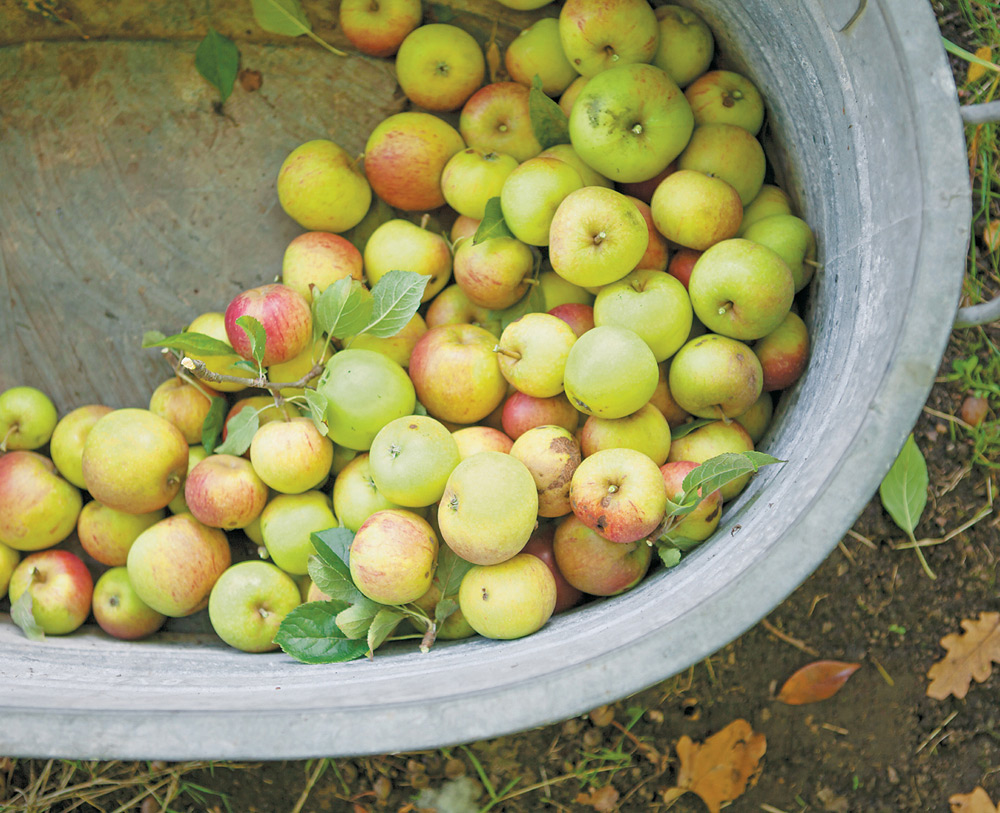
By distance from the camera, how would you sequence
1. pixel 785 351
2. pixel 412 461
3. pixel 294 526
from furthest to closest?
pixel 294 526 → pixel 785 351 → pixel 412 461

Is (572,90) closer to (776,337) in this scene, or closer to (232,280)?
(776,337)

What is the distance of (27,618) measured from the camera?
1943 mm

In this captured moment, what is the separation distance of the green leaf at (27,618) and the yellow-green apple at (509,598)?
3.71 feet

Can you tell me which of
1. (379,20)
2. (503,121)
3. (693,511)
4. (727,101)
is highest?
(727,101)

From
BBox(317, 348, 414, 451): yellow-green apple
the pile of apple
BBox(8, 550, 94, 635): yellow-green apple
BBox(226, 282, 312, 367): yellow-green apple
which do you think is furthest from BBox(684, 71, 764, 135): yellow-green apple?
BBox(8, 550, 94, 635): yellow-green apple

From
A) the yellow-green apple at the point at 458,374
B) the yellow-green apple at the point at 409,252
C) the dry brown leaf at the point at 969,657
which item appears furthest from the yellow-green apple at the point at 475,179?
the dry brown leaf at the point at 969,657

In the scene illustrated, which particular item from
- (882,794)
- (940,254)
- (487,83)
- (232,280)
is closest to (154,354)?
(232,280)

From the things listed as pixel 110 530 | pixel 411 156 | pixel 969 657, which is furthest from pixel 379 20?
pixel 969 657

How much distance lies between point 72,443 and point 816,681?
221cm

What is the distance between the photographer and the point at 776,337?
5.90ft

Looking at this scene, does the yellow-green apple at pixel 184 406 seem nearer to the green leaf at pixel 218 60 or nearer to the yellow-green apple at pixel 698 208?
the green leaf at pixel 218 60

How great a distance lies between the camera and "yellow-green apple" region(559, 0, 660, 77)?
6.07 feet

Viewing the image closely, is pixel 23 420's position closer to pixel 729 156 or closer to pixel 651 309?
pixel 651 309

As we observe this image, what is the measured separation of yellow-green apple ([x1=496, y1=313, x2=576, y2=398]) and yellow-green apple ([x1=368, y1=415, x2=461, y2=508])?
0.77 ft
